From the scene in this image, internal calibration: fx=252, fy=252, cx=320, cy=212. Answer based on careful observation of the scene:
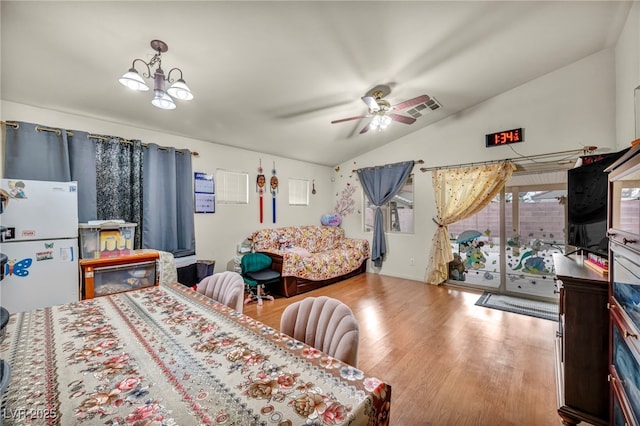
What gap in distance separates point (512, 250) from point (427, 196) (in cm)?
149

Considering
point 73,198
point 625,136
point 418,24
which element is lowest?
point 73,198

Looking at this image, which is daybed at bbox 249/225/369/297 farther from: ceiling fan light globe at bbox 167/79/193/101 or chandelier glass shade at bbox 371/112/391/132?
ceiling fan light globe at bbox 167/79/193/101

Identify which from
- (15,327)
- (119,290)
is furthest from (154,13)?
(119,290)

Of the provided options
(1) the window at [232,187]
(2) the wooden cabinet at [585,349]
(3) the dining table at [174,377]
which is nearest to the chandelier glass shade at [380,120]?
(2) the wooden cabinet at [585,349]

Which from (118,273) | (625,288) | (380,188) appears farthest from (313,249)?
(625,288)

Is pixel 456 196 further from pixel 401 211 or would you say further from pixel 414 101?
pixel 414 101

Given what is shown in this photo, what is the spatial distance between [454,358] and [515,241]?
2517mm

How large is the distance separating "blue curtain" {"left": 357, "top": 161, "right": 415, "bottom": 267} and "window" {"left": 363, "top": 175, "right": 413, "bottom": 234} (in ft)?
0.47

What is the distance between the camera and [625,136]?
2.69 metres

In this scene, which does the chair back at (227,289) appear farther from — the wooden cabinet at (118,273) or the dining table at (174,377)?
the wooden cabinet at (118,273)

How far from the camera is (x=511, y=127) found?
12.1 feet

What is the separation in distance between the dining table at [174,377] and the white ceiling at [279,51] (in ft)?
6.44

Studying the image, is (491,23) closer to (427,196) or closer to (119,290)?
(427,196)

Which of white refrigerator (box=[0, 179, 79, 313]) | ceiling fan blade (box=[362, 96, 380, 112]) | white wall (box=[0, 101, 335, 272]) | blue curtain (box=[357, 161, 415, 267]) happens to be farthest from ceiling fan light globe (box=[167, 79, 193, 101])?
blue curtain (box=[357, 161, 415, 267])
